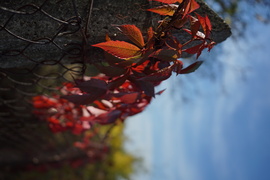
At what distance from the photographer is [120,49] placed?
446 mm

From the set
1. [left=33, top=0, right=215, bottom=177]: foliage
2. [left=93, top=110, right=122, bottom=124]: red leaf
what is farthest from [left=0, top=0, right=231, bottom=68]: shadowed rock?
[left=93, top=110, right=122, bottom=124]: red leaf

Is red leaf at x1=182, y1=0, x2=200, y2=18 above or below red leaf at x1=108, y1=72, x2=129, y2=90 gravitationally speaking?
above

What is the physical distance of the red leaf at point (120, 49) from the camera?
1.42ft

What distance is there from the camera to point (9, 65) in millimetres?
645

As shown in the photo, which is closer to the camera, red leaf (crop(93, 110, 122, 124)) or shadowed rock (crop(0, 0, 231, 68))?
shadowed rock (crop(0, 0, 231, 68))

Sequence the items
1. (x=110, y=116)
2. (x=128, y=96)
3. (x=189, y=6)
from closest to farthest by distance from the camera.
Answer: (x=189, y=6), (x=128, y=96), (x=110, y=116)

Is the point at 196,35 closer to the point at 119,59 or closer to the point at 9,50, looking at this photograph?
the point at 119,59

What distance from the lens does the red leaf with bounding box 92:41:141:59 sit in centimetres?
43

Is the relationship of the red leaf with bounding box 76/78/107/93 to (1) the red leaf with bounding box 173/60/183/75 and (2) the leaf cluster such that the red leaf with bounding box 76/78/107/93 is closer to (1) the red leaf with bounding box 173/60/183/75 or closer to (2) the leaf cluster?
(2) the leaf cluster

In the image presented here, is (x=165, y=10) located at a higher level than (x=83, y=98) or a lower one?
higher

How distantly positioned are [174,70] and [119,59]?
4.2 inches

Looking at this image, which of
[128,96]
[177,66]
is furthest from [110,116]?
[177,66]

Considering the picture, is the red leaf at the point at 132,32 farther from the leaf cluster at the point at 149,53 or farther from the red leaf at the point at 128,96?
the red leaf at the point at 128,96

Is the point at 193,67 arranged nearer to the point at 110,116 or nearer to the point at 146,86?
the point at 146,86
